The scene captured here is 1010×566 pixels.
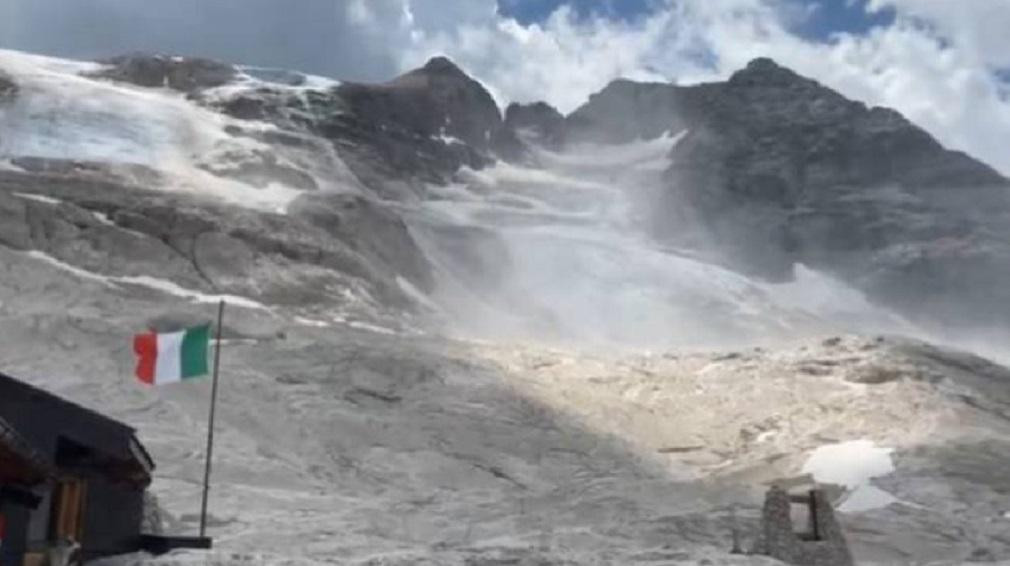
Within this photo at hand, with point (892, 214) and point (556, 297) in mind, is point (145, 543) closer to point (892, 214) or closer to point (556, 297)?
point (556, 297)

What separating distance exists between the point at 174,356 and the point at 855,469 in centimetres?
3019

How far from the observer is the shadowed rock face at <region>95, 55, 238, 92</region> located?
136 m

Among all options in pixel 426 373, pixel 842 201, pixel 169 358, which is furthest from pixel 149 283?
pixel 842 201

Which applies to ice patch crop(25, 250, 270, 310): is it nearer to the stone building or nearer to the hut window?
the stone building

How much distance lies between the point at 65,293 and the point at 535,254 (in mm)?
62562

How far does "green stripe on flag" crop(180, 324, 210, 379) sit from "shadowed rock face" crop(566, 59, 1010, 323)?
128678 millimetres

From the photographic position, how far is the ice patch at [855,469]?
44.2 metres

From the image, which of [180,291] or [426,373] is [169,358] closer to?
[426,373]

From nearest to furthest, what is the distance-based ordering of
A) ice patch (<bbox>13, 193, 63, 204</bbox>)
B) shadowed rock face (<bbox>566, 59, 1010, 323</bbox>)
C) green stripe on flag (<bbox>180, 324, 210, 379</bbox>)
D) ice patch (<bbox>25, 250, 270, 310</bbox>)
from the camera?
1. green stripe on flag (<bbox>180, 324, 210, 379</bbox>)
2. ice patch (<bbox>25, 250, 270, 310</bbox>)
3. ice patch (<bbox>13, 193, 63, 204</bbox>)
4. shadowed rock face (<bbox>566, 59, 1010, 323</bbox>)

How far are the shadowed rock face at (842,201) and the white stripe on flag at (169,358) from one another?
422 feet

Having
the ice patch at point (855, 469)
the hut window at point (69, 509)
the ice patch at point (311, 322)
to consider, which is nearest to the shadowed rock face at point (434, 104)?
Result: the ice patch at point (311, 322)

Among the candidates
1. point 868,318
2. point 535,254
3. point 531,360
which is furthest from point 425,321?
point 868,318

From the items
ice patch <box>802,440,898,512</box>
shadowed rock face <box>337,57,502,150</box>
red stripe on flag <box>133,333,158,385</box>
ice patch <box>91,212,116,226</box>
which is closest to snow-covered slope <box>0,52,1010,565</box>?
ice patch <box>802,440,898,512</box>

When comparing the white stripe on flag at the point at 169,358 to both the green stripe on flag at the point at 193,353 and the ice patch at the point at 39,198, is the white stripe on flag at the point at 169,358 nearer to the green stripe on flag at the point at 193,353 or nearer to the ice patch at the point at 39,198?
the green stripe on flag at the point at 193,353
